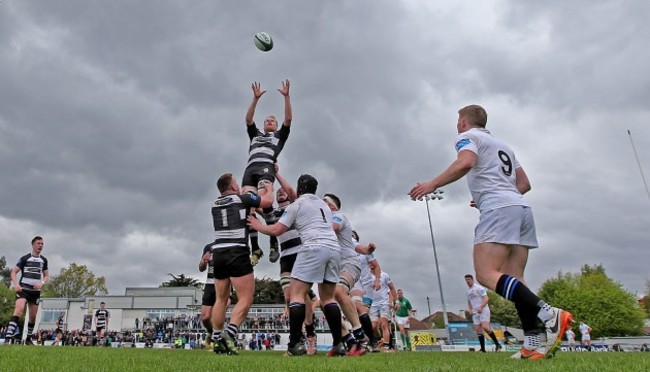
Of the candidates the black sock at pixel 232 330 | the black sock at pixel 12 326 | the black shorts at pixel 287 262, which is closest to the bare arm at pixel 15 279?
the black sock at pixel 12 326

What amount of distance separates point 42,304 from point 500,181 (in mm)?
67556

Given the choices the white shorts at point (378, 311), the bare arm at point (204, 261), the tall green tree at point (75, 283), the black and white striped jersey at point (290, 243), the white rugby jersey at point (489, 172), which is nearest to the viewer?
the white rugby jersey at point (489, 172)

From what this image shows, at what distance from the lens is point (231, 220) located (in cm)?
674

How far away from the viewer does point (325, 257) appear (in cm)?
614

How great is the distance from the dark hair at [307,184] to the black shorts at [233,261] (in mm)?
1214

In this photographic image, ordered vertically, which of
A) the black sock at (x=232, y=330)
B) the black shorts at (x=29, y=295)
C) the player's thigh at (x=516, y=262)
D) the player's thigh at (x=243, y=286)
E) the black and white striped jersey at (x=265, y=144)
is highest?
the black and white striped jersey at (x=265, y=144)

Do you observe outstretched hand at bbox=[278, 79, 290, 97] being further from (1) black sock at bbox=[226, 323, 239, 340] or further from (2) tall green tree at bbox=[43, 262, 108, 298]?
(2) tall green tree at bbox=[43, 262, 108, 298]

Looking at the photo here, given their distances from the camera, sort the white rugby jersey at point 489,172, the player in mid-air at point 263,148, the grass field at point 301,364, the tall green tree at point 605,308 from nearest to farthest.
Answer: the grass field at point 301,364, the white rugby jersey at point 489,172, the player in mid-air at point 263,148, the tall green tree at point 605,308

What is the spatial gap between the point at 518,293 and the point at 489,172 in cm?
132

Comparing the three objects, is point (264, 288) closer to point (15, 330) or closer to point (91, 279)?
point (91, 279)

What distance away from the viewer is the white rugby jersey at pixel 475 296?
573 inches

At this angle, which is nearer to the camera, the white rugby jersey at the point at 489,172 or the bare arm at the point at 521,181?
the white rugby jersey at the point at 489,172

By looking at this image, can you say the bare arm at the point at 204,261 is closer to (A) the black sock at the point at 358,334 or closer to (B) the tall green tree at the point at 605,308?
(A) the black sock at the point at 358,334

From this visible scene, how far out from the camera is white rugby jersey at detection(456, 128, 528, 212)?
466 cm
